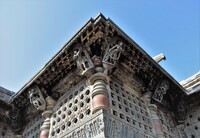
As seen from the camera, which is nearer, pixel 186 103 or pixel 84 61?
pixel 84 61

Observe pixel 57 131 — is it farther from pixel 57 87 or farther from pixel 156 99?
pixel 156 99

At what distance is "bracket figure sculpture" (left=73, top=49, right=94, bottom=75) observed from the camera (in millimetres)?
5805

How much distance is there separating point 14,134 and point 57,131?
2.18 metres

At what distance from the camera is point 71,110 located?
590cm

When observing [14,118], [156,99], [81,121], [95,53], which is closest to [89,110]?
[81,121]

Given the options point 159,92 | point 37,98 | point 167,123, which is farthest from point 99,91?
point 167,123

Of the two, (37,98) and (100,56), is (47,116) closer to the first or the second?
(37,98)

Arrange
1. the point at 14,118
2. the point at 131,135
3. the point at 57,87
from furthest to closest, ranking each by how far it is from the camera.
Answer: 1. the point at 14,118
2. the point at 57,87
3. the point at 131,135

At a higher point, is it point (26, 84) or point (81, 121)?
point (26, 84)

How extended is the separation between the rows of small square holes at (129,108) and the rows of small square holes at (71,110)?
0.54 metres

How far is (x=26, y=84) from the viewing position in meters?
6.80

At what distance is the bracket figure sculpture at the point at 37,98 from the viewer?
652 centimetres

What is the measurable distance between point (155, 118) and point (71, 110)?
6.12ft

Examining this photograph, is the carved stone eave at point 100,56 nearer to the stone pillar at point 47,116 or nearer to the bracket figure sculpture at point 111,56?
the bracket figure sculpture at point 111,56
